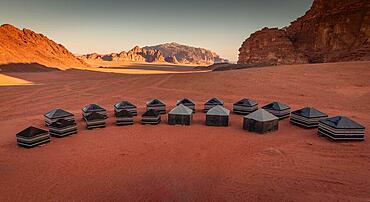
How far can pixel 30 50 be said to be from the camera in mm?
60562

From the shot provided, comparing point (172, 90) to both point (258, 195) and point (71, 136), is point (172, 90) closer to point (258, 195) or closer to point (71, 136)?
point (71, 136)

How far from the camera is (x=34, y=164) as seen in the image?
809 cm

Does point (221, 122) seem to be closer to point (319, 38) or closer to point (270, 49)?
point (319, 38)

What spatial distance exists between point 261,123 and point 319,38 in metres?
46.8

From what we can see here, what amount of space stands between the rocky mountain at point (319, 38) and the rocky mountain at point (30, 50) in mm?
47210

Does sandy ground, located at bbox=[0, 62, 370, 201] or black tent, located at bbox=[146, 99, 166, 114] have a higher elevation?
black tent, located at bbox=[146, 99, 166, 114]

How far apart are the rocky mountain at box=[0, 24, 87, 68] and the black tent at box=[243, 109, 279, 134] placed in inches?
2102

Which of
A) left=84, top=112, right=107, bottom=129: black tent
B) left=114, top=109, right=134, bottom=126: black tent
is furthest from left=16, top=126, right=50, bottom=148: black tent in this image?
left=114, top=109, right=134, bottom=126: black tent

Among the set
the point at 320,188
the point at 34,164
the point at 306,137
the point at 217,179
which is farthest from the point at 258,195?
the point at 34,164

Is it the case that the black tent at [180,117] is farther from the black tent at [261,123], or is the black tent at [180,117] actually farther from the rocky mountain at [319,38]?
the rocky mountain at [319,38]

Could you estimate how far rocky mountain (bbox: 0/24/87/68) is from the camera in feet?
174

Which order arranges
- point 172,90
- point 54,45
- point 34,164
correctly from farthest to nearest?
point 54,45
point 172,90
point 34,164

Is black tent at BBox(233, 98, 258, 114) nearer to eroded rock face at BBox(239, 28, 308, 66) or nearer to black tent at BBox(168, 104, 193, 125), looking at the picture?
black tent at BBox(168, 104, 193, 125)

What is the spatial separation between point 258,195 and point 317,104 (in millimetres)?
14031
